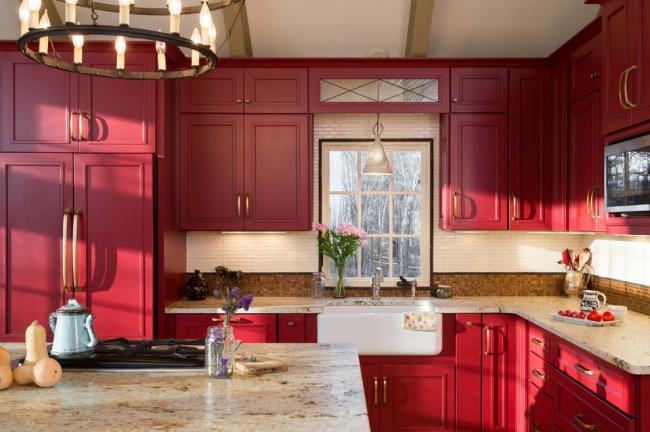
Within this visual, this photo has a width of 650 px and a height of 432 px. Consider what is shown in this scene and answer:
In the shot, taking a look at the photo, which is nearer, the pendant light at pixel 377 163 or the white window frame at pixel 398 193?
the pendant light at pixel 377 163

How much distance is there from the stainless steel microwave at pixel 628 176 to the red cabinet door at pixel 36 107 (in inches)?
126

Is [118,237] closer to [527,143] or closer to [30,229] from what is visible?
[30,229]

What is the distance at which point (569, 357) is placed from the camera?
3018 millimetres

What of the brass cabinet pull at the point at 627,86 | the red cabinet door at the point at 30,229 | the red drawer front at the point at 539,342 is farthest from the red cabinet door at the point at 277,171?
the brass cabinet pull at the point at 627,86

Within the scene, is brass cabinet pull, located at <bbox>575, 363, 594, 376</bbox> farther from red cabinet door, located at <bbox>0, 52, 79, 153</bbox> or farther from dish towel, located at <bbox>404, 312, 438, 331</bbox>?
red cabinet door, located at <bbox>0, 52, 79, 153</bbox>

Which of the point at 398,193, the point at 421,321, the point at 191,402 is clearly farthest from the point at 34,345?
the point at 398,193

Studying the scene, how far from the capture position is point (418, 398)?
3955mm

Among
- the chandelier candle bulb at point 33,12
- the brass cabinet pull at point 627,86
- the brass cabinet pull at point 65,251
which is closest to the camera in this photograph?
the chandelier candle bulb at point 33,12

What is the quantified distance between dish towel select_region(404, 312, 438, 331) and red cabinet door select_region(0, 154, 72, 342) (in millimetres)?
2285

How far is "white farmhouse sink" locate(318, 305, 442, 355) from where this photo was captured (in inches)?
155

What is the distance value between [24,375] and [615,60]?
9.84ft

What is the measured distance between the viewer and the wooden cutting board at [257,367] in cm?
213

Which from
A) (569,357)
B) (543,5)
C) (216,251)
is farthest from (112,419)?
(543,5)

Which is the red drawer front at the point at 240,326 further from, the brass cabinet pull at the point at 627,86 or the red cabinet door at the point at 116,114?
the brass cabinet pull at the point at 627,86
